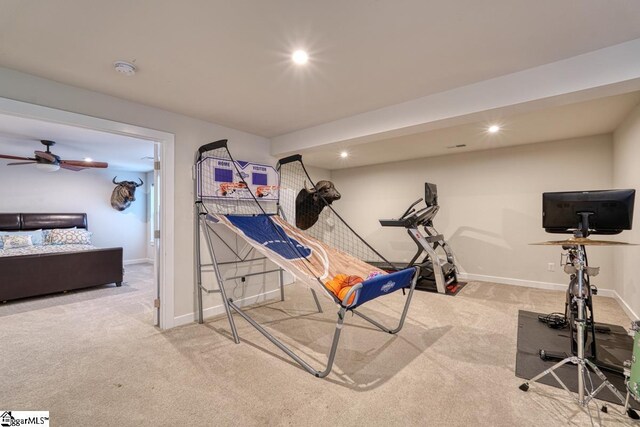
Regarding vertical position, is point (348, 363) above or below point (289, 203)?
below

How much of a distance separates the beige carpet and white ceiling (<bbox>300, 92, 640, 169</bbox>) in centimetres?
218

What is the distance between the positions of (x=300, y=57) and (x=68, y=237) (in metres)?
6.44

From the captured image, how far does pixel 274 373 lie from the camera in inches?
85.1

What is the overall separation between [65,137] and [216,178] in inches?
118

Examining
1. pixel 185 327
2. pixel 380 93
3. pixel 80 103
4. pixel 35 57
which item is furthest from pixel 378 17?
pixel 185 327

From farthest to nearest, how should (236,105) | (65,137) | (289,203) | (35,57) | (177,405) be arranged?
(289,203) < (65,137) < (236,105) < (35,57) < (177,405)

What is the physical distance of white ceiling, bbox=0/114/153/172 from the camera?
3803 millimetres

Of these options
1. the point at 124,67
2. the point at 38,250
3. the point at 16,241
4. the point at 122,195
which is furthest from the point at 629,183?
the point at 16,241

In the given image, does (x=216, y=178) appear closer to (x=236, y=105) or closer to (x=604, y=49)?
(x=236, y=105)

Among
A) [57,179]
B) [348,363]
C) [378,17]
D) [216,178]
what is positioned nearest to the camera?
[378,17]

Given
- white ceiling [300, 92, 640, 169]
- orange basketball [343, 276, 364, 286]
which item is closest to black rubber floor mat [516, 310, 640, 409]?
orange basketball [343, 276, 364, 286]

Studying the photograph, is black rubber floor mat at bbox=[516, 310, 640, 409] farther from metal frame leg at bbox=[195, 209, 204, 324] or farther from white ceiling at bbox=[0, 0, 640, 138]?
metal frame leg at bbox=[195, 209, 204, 324]

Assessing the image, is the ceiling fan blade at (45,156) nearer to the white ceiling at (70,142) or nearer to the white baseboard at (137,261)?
the white ceiling at (70,142)

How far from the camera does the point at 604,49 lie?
74.9 inches
